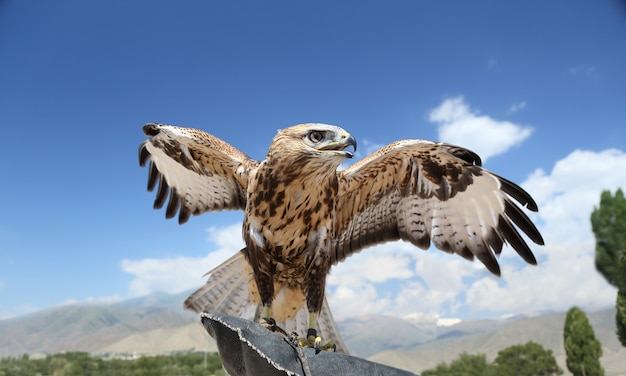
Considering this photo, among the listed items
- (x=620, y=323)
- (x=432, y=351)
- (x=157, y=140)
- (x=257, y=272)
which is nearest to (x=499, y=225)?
(x=257, y=272)

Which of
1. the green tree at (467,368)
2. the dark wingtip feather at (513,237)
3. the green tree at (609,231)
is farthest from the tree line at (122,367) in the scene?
the dark wingtip feather at (513,237)

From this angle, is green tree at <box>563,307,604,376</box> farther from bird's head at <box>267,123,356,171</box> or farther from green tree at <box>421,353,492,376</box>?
bird's head at <box>267,123,356,171</box>

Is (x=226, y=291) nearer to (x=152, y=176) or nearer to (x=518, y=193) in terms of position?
(x=152, y=176)

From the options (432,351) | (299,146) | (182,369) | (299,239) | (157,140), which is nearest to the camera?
(299,146)

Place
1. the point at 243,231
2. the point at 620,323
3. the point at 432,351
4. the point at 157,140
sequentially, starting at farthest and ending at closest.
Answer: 1. the point at 432,351
2. the point at 620,323
3. the point at 157,140
4. the point at 243,231

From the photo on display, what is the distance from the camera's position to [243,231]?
4.19 m

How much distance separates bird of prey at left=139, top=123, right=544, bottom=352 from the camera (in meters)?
3.79

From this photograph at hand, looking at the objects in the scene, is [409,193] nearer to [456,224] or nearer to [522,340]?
[456,224]

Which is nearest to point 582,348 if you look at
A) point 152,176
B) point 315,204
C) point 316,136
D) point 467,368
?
point 467,368

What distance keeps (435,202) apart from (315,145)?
5.86 ft

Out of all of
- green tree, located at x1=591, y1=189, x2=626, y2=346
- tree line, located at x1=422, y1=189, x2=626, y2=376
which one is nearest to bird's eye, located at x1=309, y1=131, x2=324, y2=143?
tree line, located at x1=422, y1=189, x2=626, y2=376

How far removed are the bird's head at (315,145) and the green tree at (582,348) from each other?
3091cm

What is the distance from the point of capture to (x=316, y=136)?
144 inches

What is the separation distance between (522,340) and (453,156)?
145m
